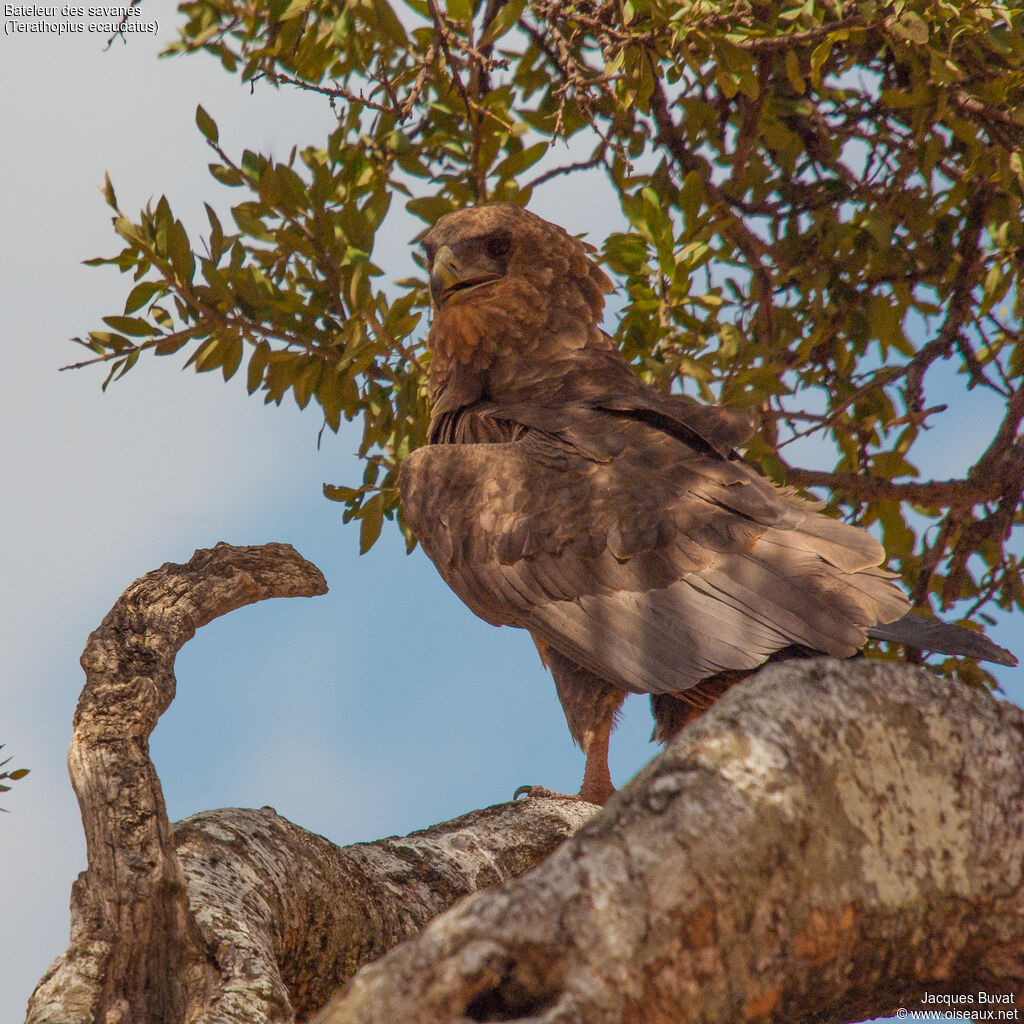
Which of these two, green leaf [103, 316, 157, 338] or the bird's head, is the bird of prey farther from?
green leaf [103, 316, 157, 338]

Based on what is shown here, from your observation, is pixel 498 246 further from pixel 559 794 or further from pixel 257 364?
pixel 559 794

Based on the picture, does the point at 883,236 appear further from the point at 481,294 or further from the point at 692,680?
the point at 692,680

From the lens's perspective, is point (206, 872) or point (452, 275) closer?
point (206, 872)

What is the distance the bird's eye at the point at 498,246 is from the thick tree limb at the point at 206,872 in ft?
5.79

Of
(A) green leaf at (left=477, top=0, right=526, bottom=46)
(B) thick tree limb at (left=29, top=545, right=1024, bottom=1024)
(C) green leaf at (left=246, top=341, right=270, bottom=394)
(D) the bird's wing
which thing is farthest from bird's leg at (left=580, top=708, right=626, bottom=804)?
(A) green leaf at (left=477, top=0, right=526, bottom=46)

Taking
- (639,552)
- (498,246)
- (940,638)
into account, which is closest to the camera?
(940,638)

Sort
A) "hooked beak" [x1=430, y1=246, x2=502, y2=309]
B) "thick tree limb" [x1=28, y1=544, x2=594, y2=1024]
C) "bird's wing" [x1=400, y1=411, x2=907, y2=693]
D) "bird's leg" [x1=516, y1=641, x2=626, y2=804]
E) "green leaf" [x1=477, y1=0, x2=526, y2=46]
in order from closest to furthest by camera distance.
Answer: "thick tree limb" [x1=28, y1=544, x2=594, y2=1024]
"bird's wing" [x1=400, y1=411, x2=907, y2=693]
"green leaf" [x1=477, y1=0, x2=526, y2=46]
"bird's leg" [x1=516, y1=641, x2=626, y2=804]
"hooked beak" [x1=430, y1=246, x2=502, y2=309]

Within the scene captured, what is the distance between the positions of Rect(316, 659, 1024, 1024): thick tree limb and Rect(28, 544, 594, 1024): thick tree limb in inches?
38.7

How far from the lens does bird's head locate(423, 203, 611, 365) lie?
457 cm

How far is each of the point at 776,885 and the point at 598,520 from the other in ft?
6.83

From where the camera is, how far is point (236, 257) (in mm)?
4035

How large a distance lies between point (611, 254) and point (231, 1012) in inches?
120

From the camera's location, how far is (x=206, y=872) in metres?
2.79

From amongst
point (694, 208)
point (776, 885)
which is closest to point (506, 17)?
point (694, 208)
